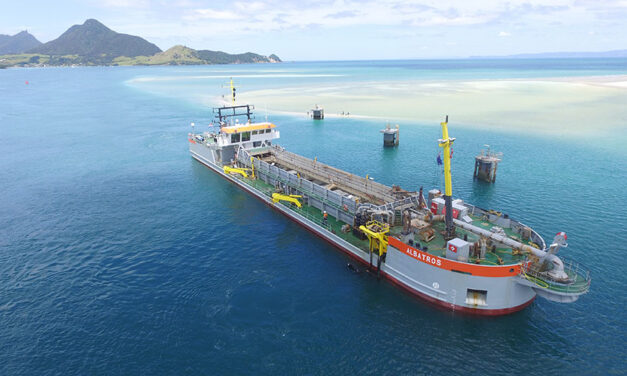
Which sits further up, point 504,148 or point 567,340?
point 504,148

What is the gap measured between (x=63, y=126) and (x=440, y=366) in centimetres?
10807

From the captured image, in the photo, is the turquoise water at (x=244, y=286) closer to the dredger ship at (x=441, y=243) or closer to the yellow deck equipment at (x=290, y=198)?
the dredger ship at (x=441, y=243)

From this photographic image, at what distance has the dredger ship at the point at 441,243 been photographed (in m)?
23.1

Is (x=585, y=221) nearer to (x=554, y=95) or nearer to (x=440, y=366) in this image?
(x=440, y=366)

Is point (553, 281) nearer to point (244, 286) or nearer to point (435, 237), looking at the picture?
point (435, 237)

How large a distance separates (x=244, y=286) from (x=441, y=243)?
16225 mm

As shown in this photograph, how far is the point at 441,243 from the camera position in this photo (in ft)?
88.2

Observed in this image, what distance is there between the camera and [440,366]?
67.2 ft

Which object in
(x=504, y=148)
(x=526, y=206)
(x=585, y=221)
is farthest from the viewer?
(x=504, y=148)

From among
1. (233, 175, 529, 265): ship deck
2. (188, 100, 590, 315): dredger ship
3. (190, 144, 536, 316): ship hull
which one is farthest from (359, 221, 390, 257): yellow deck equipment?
(233, 175, 529, 265): ship deck

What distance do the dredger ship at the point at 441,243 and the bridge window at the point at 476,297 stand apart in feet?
0.22

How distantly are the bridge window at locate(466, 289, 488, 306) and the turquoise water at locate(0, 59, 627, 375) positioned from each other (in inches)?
47.0

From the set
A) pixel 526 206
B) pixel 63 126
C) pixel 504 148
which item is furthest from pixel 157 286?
pixel 63 126

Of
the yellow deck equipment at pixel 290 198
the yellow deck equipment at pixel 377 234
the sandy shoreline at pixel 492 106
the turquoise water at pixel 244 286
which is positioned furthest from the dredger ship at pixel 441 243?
the sandy shoreline at pixel 492 106
